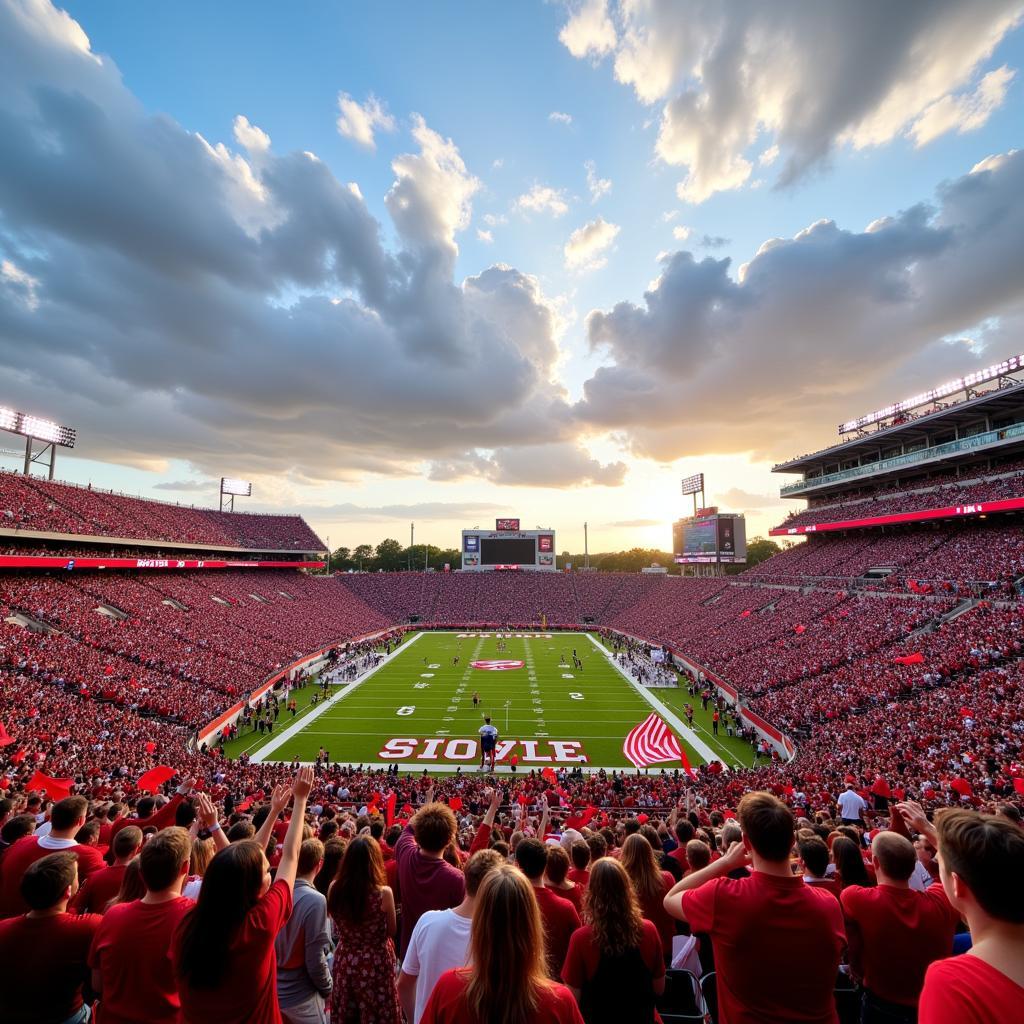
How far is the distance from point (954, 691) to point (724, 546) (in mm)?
42558

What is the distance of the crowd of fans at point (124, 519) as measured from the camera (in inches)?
1353

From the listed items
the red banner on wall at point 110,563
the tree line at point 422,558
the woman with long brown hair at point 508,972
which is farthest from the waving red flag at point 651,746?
the tree line at point 422,558

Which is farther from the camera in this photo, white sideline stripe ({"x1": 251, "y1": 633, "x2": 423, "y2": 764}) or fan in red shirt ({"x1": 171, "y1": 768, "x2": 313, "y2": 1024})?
white sideline stripe ({"x1": 251, "y1": 633, "x2": 423, "y2": 764})

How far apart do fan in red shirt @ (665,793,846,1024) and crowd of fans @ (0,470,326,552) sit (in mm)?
40555

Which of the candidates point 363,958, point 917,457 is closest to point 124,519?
point 363,958

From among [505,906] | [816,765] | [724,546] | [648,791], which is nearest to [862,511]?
[724,546]

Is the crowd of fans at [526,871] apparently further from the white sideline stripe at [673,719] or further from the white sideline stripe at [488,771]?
the white sideline stripe at [673,719]

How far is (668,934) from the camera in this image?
14.8 ft

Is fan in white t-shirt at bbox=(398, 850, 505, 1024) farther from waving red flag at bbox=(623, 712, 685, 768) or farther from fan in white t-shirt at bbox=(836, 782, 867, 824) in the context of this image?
waving red flag at bbox=(623, 712, 685, 768)

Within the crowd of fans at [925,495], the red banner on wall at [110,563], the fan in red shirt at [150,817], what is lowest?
the fan in red shirt at [150,817]

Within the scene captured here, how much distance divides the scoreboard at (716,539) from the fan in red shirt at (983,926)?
62.2m

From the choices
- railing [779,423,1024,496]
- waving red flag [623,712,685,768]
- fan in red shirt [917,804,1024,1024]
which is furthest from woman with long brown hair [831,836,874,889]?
railing [779,423,1024,496]

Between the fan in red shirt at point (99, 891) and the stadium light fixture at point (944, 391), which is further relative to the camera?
the stadium light fixture at point (944, 391)

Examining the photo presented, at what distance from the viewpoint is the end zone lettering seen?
75.5 ft
